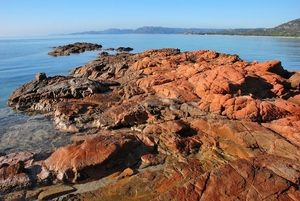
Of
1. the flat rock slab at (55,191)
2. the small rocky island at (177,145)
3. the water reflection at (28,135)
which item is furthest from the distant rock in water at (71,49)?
the flat rock slab at (55,191)

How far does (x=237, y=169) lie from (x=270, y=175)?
3.66ft

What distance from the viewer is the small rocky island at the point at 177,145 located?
887cm

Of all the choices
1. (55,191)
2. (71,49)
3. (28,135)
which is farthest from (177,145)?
(71,49)

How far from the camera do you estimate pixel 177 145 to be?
40.0 ft

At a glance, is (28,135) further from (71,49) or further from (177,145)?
(71,49)

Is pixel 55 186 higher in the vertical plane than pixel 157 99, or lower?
lower

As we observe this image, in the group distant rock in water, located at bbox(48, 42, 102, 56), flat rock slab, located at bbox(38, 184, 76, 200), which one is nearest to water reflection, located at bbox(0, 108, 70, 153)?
flat rock slab, located at bbox(38, 184, 76, 200)

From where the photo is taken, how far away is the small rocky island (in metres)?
8.87

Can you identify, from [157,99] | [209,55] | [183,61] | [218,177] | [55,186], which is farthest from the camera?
[209,55]

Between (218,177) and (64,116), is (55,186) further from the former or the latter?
(64,116)

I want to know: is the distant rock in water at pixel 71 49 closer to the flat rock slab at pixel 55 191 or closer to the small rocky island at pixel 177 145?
the small rocky island at pixel 177 145

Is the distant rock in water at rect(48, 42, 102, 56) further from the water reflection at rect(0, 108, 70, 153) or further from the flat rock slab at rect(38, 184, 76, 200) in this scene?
the flat rock slab at rect(38, 184, 76, 200)

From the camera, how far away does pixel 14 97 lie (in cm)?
2250

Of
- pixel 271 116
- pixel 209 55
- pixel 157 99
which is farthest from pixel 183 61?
pixel 271 116
